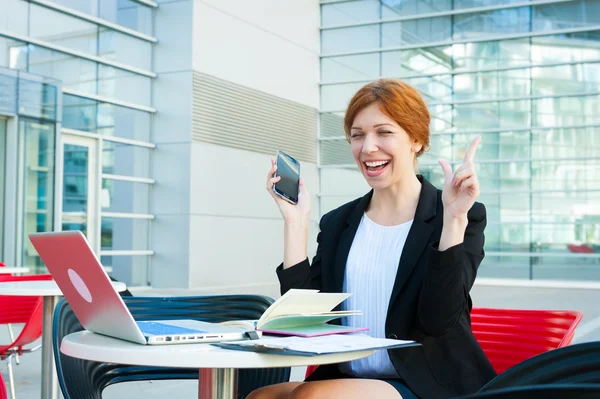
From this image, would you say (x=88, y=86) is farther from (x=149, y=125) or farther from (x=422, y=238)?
(x=422, y=238)

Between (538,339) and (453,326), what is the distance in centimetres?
53

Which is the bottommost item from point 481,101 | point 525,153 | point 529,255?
point 529,255

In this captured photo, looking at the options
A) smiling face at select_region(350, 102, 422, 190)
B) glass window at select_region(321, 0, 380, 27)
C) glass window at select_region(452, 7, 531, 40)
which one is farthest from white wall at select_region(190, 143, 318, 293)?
smiling face at select_region(350, 102, 422, 190)

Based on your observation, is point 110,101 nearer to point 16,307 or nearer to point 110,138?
point 110,138

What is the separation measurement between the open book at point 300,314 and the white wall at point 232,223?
441 inches

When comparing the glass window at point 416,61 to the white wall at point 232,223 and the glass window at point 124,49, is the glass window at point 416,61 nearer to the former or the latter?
the white wall at point 232,223

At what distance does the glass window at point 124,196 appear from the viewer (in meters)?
12.9

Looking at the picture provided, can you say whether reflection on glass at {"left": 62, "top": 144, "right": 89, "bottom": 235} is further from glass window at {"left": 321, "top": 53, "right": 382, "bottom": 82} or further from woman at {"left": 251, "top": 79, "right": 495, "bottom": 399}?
woman at {"left": 251, "top": 79, "right": 495, "bottom": 399}

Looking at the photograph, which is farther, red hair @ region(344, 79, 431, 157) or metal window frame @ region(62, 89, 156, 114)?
metal window frame @ region(62, 89, 156, 114)

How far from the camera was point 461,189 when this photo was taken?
6.23 feet

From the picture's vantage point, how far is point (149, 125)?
13.8 meters

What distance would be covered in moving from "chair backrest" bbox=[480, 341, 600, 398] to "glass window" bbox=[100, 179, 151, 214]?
12.2 m

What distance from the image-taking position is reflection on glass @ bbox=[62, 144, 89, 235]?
12.0 metres

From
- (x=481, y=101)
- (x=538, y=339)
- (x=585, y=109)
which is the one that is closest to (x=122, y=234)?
(x=481, y=101)
